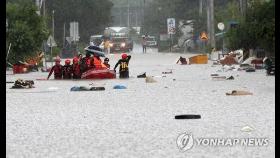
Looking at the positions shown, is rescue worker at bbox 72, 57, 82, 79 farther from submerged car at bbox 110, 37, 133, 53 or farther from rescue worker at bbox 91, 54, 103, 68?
submerged car at bbox 110, 37, 133, 53

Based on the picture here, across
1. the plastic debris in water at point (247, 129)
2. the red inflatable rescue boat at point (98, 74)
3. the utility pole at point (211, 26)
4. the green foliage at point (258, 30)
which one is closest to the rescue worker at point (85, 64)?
the red inflatable rescue boat at point (98, 74)

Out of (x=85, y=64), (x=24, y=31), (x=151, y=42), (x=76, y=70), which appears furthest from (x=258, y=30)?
(x=151, y=42)

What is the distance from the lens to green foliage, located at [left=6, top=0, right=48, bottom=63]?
52375 millimetres

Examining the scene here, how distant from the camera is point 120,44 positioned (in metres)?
120

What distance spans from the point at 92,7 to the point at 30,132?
3782 inches

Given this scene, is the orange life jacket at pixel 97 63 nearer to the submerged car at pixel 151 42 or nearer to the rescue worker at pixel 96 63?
the rescue worker at pixel 96 63

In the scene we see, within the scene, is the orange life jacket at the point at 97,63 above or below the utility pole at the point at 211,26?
below

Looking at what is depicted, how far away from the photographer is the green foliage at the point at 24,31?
5238 cm

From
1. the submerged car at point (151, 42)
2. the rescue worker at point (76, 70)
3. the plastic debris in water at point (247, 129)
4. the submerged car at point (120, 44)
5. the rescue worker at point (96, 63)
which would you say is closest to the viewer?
the plastic debris in water at point (247, 129)

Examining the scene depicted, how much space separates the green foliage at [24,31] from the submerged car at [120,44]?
6289 cm

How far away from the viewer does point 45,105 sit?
25.2 metres

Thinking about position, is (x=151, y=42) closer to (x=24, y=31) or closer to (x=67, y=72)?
(x=24, y=31)
